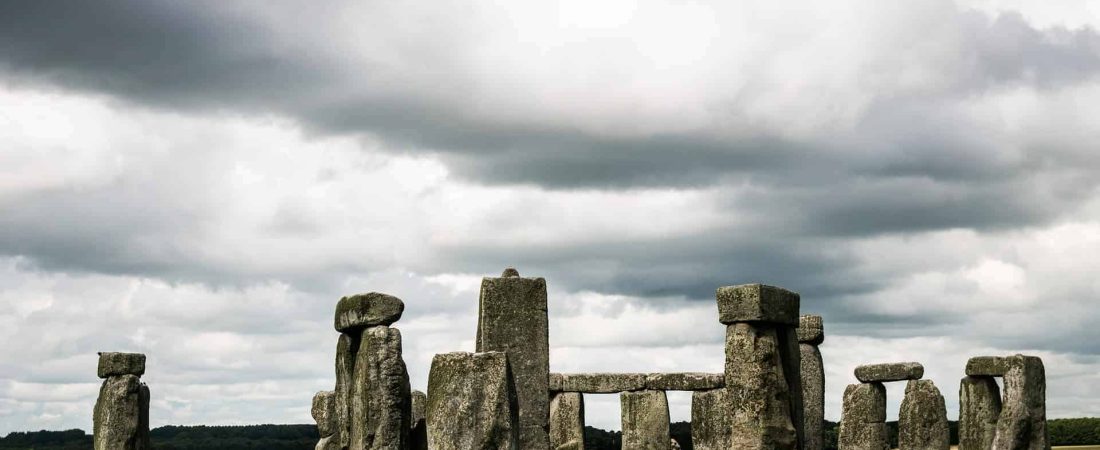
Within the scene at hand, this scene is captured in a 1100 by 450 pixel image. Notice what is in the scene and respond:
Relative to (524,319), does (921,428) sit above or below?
below

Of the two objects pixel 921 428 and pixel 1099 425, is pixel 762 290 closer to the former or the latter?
pixel 921 428

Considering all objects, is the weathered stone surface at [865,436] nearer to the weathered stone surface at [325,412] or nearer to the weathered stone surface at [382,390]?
the weathered stone surface at [325,412]

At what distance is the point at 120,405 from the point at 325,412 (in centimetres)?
371

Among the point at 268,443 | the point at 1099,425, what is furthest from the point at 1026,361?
the point at 268,443

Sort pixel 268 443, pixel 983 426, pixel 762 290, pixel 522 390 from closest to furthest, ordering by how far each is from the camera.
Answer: pixel 762 290 < pixel 522 390 < pixel 983 426 < pixel 268 443

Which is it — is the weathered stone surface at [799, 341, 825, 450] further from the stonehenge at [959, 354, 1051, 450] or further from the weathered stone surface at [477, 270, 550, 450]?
the weathered stone surface at [477, 270, 550, 450]

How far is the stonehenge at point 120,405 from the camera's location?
24688 millimetres

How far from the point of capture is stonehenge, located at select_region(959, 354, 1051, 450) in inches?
861

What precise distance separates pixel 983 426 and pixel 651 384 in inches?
347

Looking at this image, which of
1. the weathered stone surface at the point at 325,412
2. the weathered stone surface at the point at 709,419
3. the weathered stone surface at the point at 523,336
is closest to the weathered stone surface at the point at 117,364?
the weathered stone surface at the point at 325,412

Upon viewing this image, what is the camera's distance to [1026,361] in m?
22.1

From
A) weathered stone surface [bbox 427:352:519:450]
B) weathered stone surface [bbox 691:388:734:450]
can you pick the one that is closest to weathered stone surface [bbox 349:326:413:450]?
weathered stone surface [bbox 427:352:519:450]

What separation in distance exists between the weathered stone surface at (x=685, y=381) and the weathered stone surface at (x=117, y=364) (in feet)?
36.6

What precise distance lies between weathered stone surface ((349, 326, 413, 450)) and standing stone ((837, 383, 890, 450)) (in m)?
12.2
